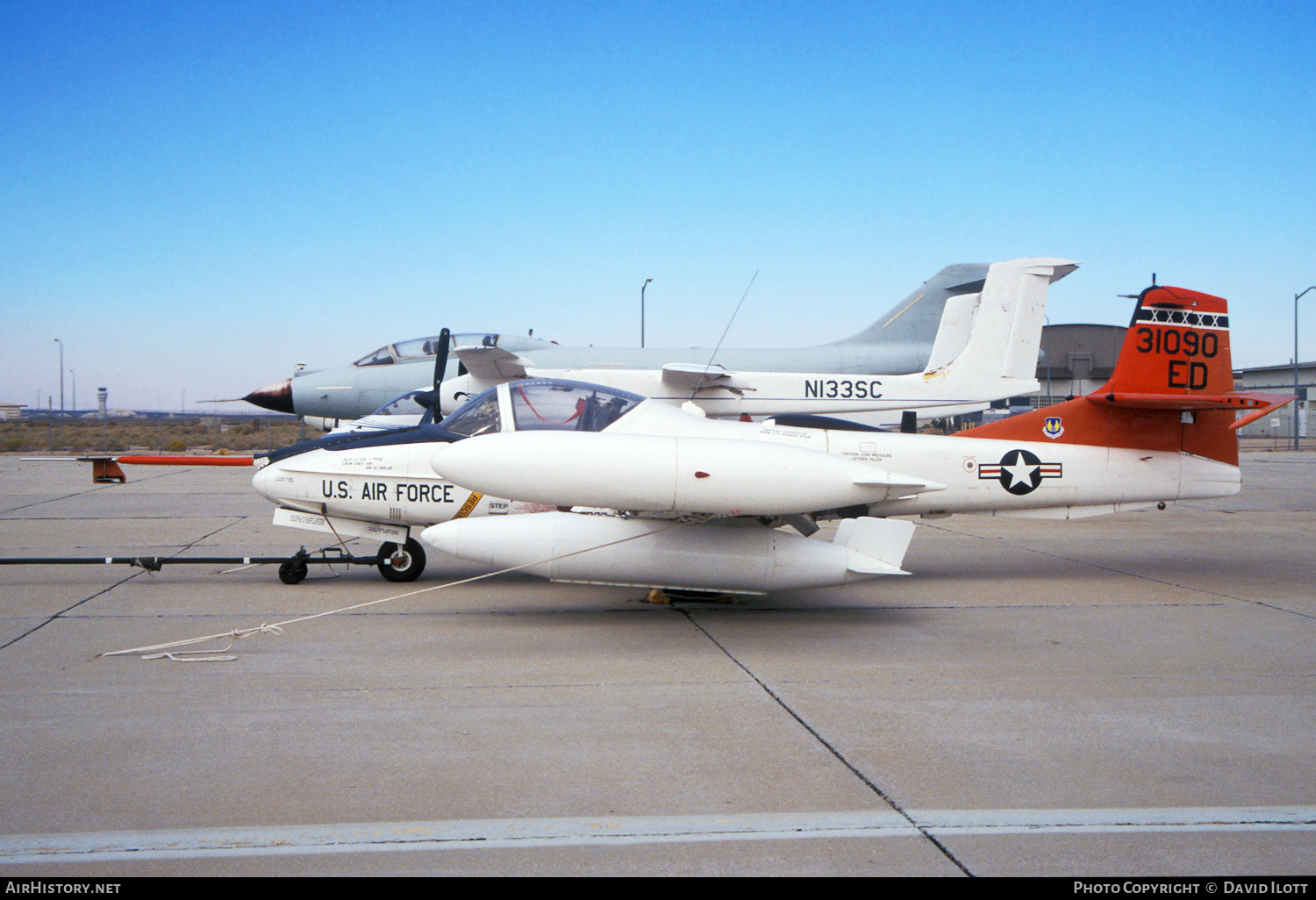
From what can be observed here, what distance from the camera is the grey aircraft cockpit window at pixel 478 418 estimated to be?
7445 millimetres

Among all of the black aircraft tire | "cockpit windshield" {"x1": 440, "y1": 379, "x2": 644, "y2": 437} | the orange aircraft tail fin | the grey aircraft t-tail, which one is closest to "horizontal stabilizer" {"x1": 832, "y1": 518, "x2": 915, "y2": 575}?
"cockpit windshield" {"x1": 440, "y1": 379, "x2": 644, "y2": 437}

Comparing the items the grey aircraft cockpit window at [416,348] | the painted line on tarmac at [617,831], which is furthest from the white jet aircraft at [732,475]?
the grey aircraft cockpit window at [416,348]

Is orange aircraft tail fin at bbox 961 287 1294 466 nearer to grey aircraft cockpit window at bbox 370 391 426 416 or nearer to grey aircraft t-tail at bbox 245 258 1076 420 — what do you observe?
grey aircraft t-tail at bbox 245 258 1076 420

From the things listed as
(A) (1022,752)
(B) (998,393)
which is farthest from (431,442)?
(B) (998,393)

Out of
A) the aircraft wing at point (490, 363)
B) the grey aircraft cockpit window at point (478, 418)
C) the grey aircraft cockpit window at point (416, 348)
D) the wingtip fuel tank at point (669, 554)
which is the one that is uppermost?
the grey aircraft cockpit window at point (416, 348)

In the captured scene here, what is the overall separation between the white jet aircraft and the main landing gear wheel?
0.02m

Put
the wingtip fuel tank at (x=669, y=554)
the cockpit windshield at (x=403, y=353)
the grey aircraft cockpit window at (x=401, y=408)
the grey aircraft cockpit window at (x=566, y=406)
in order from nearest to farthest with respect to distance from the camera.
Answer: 1. the wingtip fuel tank at (x=669, y=554)
2. the grey aircraft cockpit window at (x=566, y=406)
3. the grey aircraft cockpit window at (x=401, y=408)
4. the cockpit windshield at (x=403, y=353)

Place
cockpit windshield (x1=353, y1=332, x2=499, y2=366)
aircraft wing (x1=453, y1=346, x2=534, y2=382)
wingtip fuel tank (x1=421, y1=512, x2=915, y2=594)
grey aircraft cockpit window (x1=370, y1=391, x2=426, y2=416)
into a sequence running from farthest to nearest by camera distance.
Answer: cockpit windshield (x1=353, y1=332, x2=499, y2=366), grey aircraft cockpit window (x1=370, y1=391, x2=426, y2=416), aircraft wing (x1=453, y1=346, x2=534, y2=382), wingtip fuel tank (x1=421, y1=512, x2=915, y2=594)

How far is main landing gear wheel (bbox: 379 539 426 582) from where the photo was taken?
8375 mm

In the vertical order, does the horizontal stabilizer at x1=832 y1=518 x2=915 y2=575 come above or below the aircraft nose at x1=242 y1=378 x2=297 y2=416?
below

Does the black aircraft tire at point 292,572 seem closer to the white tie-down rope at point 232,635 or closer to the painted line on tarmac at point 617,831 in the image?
the white tie-down rope at point 232,635

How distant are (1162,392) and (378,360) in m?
16.4

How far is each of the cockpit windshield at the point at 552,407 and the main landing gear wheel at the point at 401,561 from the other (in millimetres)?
1552
